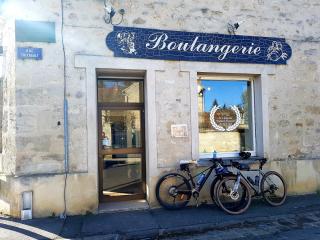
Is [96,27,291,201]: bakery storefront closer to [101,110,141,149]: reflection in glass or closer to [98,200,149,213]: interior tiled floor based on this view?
[101,110,141,149]: reflection in glass

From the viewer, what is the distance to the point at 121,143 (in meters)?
6.94

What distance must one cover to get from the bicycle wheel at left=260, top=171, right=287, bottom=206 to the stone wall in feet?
1.10

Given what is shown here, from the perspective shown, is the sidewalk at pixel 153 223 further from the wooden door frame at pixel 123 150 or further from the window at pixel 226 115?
the window at pixel 226 115

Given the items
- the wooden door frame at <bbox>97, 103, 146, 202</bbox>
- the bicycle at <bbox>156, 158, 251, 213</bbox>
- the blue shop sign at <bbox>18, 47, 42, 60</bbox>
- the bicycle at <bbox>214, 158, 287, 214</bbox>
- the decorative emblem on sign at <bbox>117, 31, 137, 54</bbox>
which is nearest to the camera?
the blue shop sign at <bbox>18, 47, 42, 60</bbox>

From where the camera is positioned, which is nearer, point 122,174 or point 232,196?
point 232,196

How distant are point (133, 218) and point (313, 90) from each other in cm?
516

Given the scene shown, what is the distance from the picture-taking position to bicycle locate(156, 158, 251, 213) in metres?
6.28

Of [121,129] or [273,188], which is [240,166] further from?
[121,129]

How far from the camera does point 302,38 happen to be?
7.62 meters

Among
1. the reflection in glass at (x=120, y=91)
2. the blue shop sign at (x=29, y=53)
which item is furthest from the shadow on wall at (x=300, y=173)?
the blue shop sign at (x=29, y=53)

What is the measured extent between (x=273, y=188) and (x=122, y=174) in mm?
3209

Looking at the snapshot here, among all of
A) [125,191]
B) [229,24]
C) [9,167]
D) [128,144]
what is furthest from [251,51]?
[9,167]

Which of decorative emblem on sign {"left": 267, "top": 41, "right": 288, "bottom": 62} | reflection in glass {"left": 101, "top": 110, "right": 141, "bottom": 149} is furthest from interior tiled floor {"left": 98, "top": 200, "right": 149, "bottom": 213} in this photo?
decorative emblem on sign {"left": 267, "top": 41, "right": 288, "bottom": 62}

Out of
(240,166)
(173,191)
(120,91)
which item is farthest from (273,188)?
(120,91)
